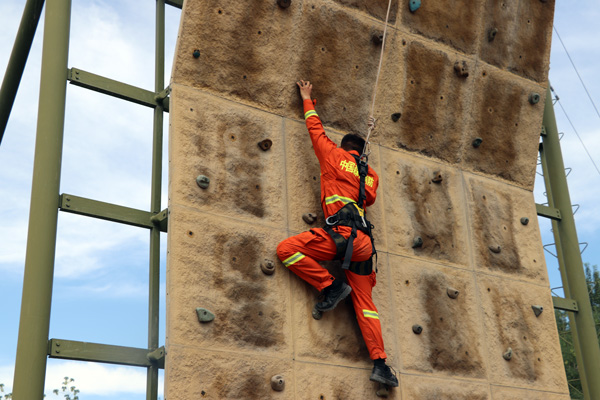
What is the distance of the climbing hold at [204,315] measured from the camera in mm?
4734

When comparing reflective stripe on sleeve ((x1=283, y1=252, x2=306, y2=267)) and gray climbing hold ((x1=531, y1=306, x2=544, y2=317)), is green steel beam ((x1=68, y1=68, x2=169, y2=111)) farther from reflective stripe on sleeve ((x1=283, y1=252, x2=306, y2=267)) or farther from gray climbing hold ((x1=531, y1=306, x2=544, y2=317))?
gray climbing hold ((x1=531, y1=306, x2=544, y2=317))

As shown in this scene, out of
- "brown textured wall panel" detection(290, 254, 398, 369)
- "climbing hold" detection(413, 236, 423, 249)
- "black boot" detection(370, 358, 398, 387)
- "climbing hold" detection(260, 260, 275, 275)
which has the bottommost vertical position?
"black boot" detection(370, 358, 398, 387)

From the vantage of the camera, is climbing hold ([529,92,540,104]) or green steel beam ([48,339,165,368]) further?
climbing hold ([529,92,540,104])

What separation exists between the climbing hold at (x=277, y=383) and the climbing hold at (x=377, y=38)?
3.01 m

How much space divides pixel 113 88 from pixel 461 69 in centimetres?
321

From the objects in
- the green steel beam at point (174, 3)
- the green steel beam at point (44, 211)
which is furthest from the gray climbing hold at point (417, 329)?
the green steel beam at point (174, 3)

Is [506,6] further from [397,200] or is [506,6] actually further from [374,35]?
[397,200]

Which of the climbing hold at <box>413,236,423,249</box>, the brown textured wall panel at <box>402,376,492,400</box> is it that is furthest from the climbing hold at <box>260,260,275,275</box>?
the climbing hold at <box>413,236,423,249</box>

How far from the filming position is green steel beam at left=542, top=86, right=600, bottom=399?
7.61m

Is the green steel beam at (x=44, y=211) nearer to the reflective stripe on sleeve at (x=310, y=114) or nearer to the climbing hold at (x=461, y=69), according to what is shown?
the reflective stripe on sleeve at (x=310, y=114)

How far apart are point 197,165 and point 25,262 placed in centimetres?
129

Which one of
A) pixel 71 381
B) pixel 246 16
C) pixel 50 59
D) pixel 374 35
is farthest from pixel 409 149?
pixel 71 381

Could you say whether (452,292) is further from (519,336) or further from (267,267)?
(267,267)

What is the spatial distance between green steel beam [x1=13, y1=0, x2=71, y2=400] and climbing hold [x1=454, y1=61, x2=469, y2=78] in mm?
3440
